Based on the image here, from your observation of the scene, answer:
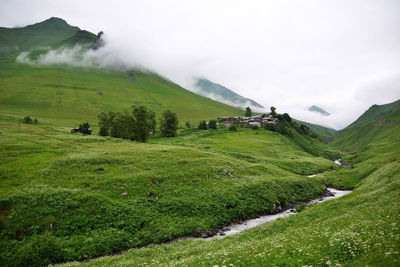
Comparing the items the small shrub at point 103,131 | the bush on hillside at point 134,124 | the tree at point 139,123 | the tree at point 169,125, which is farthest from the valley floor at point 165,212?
the tree at point 169,125

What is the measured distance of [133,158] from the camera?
55.5 meters

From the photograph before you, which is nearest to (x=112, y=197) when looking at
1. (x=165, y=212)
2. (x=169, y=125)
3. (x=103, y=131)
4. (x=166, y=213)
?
(x=165, y=212)

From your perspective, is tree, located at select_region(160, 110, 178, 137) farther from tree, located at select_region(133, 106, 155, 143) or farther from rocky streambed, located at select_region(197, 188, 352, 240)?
rocky streambed, located at select_region(197, 188, 352, 240)

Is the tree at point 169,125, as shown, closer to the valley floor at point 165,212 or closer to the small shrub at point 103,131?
the small shrub at point 103,131

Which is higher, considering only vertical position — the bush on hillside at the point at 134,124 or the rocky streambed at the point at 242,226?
the bush on hillside at the point at 134,124

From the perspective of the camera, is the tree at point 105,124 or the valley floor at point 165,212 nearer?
the valley floor at point 165,212

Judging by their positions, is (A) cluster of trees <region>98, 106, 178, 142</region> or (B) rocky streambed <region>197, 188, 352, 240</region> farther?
(A) cluster of trees <region>98, 106, 178, 142</region>

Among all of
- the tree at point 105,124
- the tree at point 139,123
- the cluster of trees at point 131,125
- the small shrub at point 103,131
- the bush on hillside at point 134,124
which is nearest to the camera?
the tree at point 139,123

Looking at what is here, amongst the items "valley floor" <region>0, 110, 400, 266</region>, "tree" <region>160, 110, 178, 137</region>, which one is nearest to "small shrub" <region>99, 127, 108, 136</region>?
"tree" <region>160, 110, 178, 137</region>

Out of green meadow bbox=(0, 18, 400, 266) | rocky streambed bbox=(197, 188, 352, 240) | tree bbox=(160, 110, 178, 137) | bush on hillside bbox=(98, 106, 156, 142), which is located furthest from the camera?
tree bbox=(160, 110, 178, 137)

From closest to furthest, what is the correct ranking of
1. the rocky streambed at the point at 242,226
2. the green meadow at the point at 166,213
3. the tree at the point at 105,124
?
1. the green meadow at the point at 166,213
2. the rocky streambed at the point at 242,226
3. the tree at the point at 105,124

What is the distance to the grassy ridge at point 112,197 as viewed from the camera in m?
26.5

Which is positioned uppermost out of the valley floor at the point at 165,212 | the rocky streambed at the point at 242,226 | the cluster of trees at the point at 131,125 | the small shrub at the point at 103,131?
the cluster of trees at the point at 131,125

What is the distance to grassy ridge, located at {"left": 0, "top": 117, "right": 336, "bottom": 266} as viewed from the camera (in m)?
26.5
